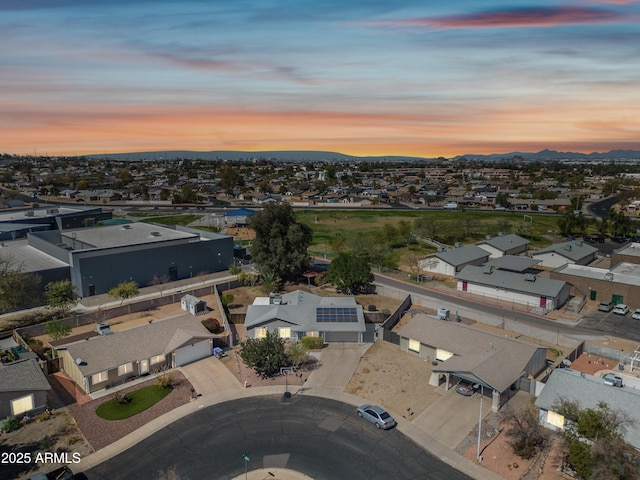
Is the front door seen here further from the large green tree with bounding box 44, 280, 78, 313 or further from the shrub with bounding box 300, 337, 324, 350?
the large green tree with bounding box 44, 280, 78, 313

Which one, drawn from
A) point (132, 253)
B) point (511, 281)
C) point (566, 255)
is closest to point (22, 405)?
point (132, 253)

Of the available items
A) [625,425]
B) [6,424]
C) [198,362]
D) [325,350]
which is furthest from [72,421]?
[625,425]

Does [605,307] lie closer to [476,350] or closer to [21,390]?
[476,350]

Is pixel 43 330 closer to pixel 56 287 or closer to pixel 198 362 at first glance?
pixel 56 287

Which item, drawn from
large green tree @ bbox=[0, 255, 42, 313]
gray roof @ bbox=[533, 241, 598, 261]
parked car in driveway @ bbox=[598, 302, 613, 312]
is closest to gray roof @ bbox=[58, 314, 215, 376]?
large green tree @ bbox=[0, 255, 42, 313]

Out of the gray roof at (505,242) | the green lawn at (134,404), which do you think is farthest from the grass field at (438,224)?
the green lawn at (134,404)

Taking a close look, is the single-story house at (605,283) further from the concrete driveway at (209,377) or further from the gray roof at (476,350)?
the concrete driveway at (209,377)

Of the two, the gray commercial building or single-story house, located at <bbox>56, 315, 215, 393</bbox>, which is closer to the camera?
single-story house, located at <bbox>56, 315, 215, 393</bbox>
